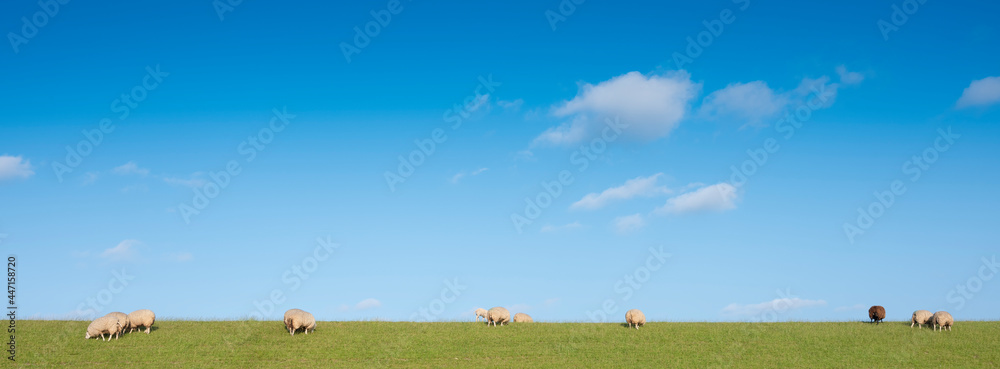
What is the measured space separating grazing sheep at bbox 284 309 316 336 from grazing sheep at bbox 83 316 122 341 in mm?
9755

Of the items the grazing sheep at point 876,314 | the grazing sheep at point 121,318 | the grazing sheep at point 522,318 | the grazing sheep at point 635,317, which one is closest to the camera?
the grazing sheep at point 121,318

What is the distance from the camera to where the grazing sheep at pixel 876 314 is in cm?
5047

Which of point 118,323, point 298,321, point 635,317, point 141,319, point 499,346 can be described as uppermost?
point 141,319

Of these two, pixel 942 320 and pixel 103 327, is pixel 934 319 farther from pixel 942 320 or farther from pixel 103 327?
pixel 103 327

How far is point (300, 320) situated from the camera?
39.4 m

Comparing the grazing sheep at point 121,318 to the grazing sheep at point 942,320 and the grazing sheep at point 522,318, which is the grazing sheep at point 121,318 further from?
the grazing sheep at point 942,320

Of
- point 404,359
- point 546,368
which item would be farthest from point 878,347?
point 404,359

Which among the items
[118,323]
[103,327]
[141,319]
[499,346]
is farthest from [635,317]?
[103,327]

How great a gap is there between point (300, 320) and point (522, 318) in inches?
669

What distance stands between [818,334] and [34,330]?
50.5m

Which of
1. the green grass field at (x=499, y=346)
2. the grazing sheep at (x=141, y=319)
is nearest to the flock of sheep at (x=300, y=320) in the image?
the grazing sheep at (x=141, y=319)

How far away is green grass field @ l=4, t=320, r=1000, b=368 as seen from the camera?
3416 cm

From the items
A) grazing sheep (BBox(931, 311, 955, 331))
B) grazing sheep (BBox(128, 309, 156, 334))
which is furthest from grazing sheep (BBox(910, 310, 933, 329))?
grazing sheep (BBox(128, 309, 156, 334))

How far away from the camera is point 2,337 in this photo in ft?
124
